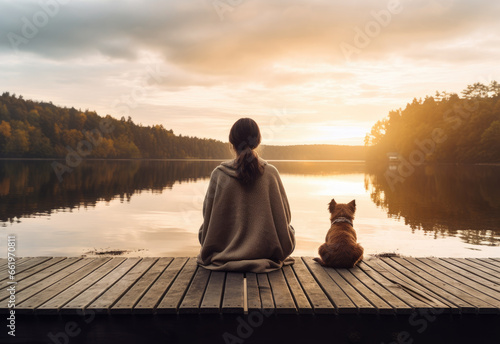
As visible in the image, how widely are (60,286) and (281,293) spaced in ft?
8.24

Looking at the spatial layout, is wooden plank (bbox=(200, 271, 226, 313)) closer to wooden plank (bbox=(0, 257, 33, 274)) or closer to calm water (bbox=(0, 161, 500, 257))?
wooden plank (bbox=(0, 257, 33, 274))

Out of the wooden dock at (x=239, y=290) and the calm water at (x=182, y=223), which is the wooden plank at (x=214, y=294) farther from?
the calm water at (x=182, y=223)

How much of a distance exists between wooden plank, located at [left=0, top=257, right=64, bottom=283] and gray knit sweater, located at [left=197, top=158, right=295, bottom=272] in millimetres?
2263

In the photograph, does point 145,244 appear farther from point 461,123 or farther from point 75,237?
point 461,123

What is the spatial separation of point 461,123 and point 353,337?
84594 millimetres

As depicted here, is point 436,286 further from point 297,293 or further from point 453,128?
point 453,128

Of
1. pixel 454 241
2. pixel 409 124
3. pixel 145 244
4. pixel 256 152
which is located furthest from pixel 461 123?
pixel 256 152

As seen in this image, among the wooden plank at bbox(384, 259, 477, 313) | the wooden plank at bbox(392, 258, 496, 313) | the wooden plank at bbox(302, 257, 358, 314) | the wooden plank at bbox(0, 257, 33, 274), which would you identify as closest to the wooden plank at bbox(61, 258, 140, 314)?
the wooden plank at bbox(0, 257, 33, 274)

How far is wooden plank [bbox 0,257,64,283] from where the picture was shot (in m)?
4.96

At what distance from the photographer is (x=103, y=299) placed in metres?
4.07

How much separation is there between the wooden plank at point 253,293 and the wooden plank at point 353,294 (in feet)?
3.17

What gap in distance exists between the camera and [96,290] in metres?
4.35

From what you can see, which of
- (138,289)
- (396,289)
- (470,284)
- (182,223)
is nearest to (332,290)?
(396,289)

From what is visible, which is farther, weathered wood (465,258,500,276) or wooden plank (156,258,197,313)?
weathered wood (465,258,500,276)
